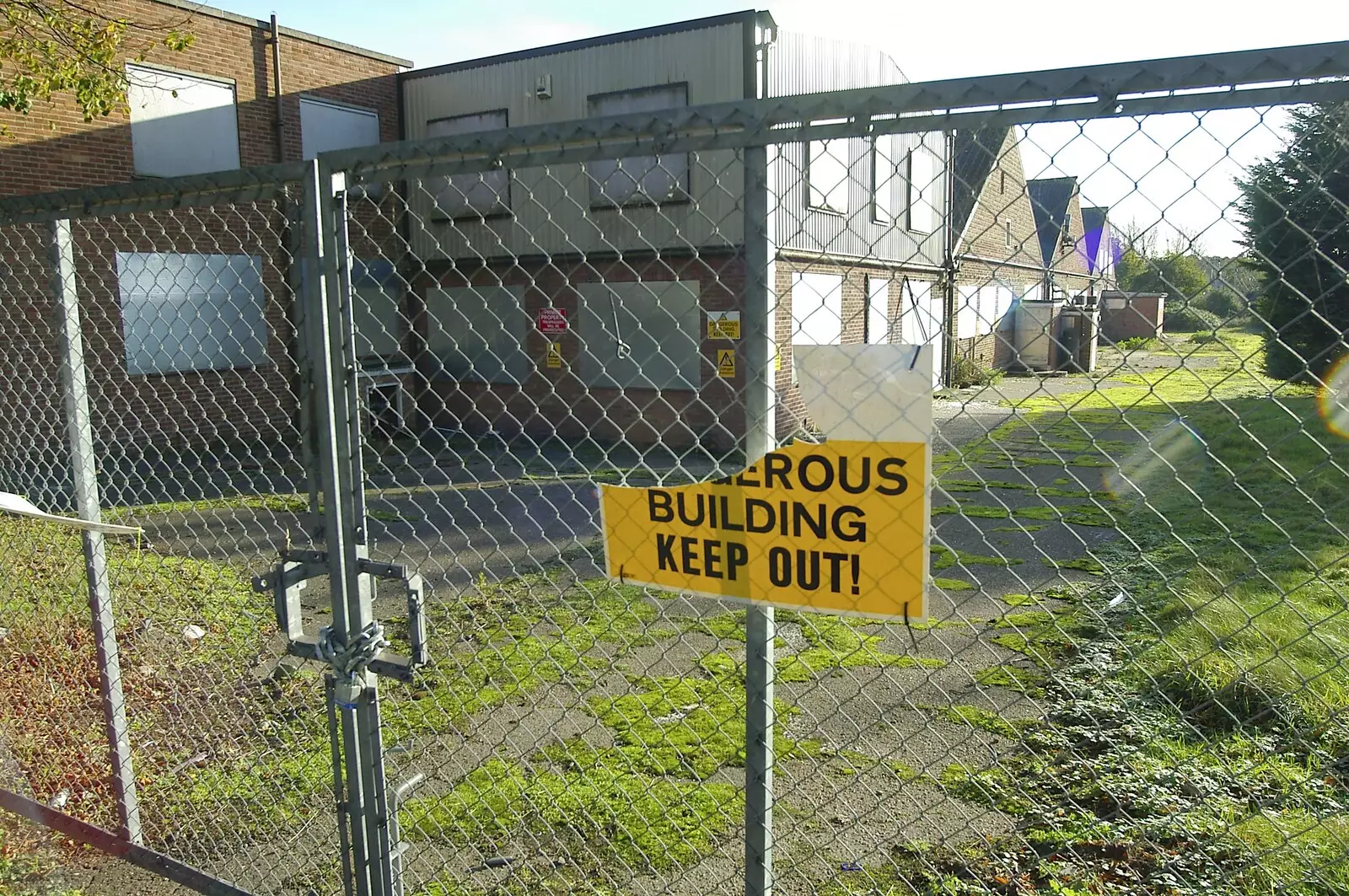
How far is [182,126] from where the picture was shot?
43.8 ft

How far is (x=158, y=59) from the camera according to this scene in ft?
42.9

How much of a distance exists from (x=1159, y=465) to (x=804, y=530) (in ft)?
36.5

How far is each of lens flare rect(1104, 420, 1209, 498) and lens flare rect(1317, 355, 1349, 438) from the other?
1.12m

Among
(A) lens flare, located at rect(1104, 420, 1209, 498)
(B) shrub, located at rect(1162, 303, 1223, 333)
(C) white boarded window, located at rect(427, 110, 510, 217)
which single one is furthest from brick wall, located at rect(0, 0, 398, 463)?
(B) shrub, located at rect(1162, 303, 1223, 333)

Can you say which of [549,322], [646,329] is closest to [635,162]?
[646,329]

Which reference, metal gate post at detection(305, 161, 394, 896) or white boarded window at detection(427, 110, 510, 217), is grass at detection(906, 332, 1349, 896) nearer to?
metal gate post at detection(305, 161, 394, 896)

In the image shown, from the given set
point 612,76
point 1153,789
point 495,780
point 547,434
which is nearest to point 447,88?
point 612,76

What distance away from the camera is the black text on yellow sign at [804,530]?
1.74 metres

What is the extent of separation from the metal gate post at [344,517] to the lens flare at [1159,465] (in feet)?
24.6

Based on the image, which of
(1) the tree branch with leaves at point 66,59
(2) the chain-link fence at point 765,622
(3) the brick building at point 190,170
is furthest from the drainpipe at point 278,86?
(1) the tree branch with leaves at point 66,59

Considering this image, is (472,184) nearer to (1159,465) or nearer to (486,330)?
(486,330)

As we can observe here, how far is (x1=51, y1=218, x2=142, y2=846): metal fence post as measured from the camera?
2.89m

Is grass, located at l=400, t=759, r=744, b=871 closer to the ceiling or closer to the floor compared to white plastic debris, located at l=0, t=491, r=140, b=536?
closer to the floor

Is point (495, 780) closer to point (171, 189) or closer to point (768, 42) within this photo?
point (171, 189)
